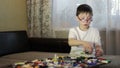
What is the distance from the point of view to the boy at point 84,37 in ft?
6.23

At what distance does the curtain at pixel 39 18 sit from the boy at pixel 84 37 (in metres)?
1.41

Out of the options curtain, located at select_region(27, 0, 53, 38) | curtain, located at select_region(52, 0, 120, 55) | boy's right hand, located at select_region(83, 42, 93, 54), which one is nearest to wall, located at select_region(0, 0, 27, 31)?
Result: curtain, located at select_region(27, 0, 53, 38)

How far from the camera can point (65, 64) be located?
145 cm

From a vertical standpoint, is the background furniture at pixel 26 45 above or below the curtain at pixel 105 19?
below

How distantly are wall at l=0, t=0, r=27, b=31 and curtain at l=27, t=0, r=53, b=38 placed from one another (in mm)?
124

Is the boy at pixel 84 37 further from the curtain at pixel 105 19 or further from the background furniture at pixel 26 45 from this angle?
the curtain at pixel 105 19

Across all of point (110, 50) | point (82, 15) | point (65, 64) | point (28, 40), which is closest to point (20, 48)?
point (28, 40)

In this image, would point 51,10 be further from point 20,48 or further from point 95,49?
point 95,49

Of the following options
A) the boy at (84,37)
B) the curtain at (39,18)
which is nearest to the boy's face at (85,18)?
the boy at (84,37)

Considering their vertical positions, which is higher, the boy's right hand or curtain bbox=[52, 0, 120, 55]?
curtain bbox=[52, 0, 120, 55]

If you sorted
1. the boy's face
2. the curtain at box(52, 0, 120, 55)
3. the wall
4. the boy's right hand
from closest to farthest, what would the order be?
the boy's right hand
the boy's face
the curtain at box(52, 0, 120, 55)
the wall

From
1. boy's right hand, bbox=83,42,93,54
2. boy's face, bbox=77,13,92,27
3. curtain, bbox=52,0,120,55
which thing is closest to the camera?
boy's right hand, bbox=83,42,93,54

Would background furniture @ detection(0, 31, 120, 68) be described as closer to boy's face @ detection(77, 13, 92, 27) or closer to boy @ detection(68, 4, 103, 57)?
boy @ detection(68, 4, 103, 57)

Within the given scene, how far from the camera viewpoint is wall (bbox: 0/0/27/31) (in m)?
3.45
